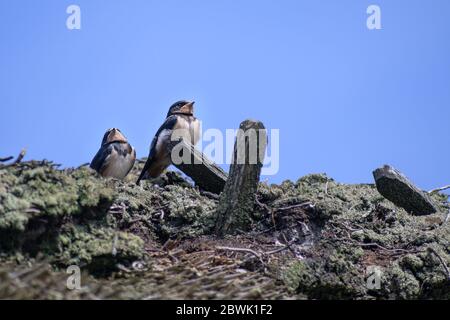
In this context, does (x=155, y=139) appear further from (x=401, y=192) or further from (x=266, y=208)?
(x=266, y=208)

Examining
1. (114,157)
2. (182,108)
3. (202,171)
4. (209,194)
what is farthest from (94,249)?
(182,108)

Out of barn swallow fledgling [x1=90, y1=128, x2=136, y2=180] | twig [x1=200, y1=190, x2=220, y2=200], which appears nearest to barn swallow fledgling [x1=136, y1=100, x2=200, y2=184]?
barn swallow fledgling [x1=90, y1=128, x2=136, y2=180]

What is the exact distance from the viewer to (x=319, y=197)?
7.59m

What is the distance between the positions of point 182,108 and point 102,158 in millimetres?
1690

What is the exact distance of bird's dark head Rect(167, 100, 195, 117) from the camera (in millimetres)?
13492

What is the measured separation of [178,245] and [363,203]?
6.96 ft

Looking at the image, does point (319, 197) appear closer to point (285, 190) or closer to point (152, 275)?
point (285, 190)

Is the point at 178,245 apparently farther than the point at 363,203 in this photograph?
No

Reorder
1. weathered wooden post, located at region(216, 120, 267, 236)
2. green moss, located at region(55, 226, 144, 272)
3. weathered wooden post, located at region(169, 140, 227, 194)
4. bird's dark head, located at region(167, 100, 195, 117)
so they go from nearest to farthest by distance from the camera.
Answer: green moss, located at region(55, 226, 144, 272), weathered wooden post, located at region(216, 120, 267, 236), weathered wooden post, located at region(169, 140, 227, 194), bird's dark head, located at region(167, 100, 195, 117)

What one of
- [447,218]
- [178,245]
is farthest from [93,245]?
[447,218]

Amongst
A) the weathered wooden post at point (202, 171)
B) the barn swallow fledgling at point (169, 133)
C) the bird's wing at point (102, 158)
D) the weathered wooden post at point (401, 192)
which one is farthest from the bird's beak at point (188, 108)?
the weathered wooden post at point (401, 192)

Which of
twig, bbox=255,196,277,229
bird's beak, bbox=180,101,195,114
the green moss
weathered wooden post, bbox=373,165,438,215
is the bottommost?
the green moss

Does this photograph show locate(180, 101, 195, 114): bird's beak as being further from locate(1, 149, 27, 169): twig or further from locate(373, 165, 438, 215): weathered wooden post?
locate(1, 149, 27, 169): twig

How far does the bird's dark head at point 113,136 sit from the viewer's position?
12.8 m
